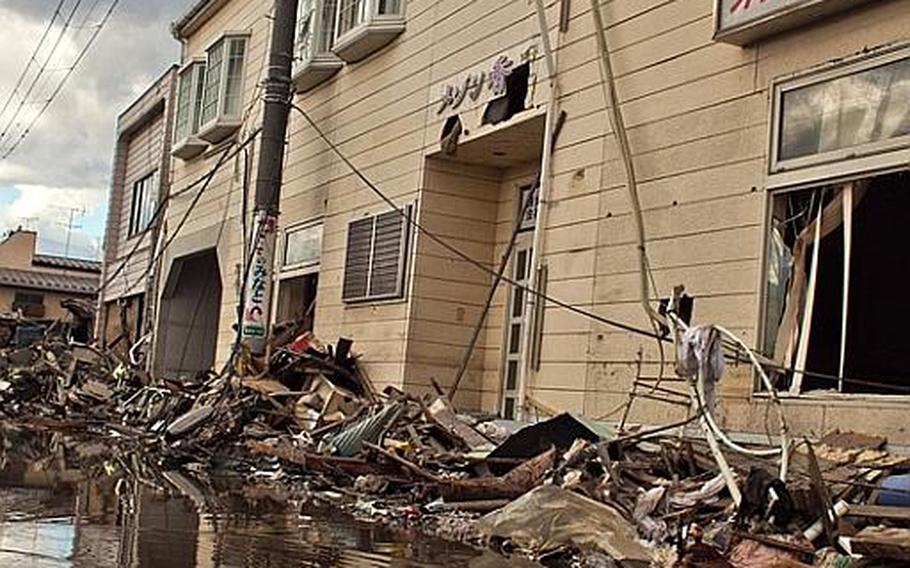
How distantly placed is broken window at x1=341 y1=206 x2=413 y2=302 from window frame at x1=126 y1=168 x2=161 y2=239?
11.5 m

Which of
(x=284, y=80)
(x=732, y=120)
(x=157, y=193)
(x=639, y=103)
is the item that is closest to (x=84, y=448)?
(x=284, y=80)

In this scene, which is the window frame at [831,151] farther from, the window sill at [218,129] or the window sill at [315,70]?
the window sill at [218,129]

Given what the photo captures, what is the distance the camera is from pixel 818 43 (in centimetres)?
742

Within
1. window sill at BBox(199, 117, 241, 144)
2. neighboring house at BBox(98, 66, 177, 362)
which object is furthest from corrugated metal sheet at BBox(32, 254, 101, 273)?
window sill at BBox(199, 117, 241, 144)

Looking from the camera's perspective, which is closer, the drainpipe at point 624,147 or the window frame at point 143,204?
the drainpipe at point 624,147

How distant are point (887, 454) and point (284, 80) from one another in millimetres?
11119

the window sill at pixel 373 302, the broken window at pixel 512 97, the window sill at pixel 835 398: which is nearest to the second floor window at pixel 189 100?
the window sill at pixel 373 302

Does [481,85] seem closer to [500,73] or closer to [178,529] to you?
[500,73]

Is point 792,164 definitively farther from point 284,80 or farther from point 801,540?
point 284,80

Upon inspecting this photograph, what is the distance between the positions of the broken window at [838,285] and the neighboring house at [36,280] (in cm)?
3588

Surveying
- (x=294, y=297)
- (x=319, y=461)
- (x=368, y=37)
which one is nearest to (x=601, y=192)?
(x=319, y=461)

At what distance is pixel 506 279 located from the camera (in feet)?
35.8

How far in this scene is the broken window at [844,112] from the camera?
678 centimetres

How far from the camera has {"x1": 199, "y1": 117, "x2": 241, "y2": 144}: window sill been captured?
19.5m
